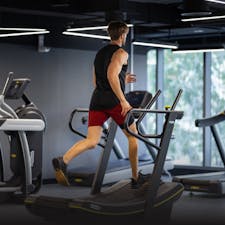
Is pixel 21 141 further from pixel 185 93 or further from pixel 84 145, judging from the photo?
pixel 185 93

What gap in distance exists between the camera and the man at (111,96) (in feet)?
20.2

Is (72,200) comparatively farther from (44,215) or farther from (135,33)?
(135,33)

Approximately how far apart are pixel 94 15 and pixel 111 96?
14.1 ft

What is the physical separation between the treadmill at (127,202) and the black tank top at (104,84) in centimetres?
40

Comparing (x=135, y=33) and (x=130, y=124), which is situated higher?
(x=135, y=33)

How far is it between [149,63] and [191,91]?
105cm

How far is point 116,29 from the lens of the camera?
20.8ft

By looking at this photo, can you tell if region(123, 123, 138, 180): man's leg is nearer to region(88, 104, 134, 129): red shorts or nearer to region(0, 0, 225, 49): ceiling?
region(88, 104, 134, 129): red shorts

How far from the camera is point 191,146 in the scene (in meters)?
12.7

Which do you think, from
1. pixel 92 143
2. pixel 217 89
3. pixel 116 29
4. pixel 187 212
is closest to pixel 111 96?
pixel 92 143

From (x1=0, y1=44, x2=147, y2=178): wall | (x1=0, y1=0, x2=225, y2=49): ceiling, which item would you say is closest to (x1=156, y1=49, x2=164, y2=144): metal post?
(x1=0, y1=0, x2=225, y2=49): ceiling

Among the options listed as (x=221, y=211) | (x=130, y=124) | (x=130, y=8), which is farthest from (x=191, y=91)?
(x=130, y=124)

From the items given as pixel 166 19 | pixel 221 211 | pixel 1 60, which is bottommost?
pixel 221 211

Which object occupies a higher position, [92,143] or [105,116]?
[105,116]
